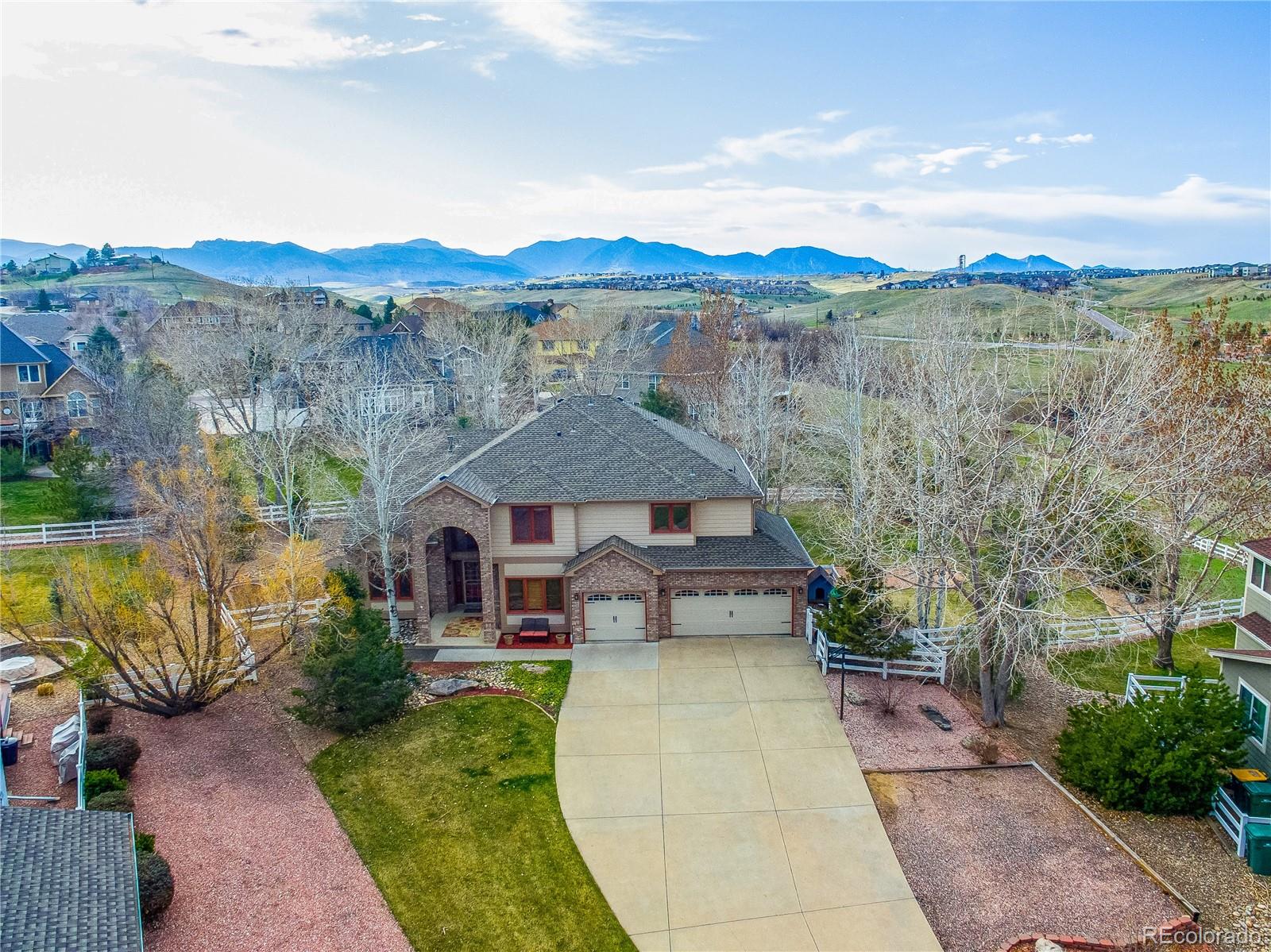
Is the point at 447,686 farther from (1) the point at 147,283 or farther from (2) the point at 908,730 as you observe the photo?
(1) the point at 147,283

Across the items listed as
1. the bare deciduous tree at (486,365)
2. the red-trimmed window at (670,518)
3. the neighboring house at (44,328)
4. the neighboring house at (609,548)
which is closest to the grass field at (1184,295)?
the bare deciduous tree at (486,365)

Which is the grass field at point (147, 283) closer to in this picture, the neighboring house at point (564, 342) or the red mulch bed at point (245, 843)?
the neighboring house at point (564, 342)

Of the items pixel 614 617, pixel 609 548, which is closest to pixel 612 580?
pixel 609 548

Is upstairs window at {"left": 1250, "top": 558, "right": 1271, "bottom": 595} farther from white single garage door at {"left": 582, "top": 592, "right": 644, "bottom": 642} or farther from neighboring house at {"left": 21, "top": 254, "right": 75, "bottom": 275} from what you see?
neighboring house at {"left": 21, "top": 254, "right": 75, "bottom": 275}

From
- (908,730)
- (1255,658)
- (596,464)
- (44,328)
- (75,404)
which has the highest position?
(44,328)

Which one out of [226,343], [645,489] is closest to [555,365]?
[226,343]
